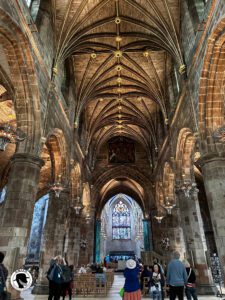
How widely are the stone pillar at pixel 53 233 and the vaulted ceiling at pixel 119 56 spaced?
6146 millimetres

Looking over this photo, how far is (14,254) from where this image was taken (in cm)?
799

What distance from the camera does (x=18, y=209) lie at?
8.66 meters

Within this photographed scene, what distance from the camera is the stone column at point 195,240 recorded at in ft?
36.3

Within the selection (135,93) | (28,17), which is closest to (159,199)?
(135,93)

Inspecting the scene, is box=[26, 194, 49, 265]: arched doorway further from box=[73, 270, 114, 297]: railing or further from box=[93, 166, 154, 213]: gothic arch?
box=[73, 270, 114, 297]: railing

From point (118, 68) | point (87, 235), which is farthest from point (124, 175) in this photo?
point (118, 68)

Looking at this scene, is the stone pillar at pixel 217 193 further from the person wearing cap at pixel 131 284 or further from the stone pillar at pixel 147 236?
the stone pillar at pixel 147 236

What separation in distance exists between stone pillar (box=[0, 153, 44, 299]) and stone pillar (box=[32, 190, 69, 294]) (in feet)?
12.3

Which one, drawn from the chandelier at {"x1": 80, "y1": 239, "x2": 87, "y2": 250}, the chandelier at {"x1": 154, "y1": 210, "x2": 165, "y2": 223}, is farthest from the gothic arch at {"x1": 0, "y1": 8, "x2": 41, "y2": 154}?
the chandelier at {"x1": 154, "y1": 210, "x2": 165, "y2": 223}

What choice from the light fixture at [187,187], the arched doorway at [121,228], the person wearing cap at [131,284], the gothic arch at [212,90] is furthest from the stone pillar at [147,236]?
the person wearing cap at [131,284]

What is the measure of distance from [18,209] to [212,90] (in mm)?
8978

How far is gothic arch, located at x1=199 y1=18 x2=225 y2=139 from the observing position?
9508 mm

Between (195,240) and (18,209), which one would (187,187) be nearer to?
(195,240)

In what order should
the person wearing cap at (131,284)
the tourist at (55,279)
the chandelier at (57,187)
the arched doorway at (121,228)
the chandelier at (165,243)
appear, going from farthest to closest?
the arched doorway at (121,228) < the chandelier at (165,243) < the chandelier at (57,187) < the tourist at (55,279) < the person wearing cap at (131,284)
